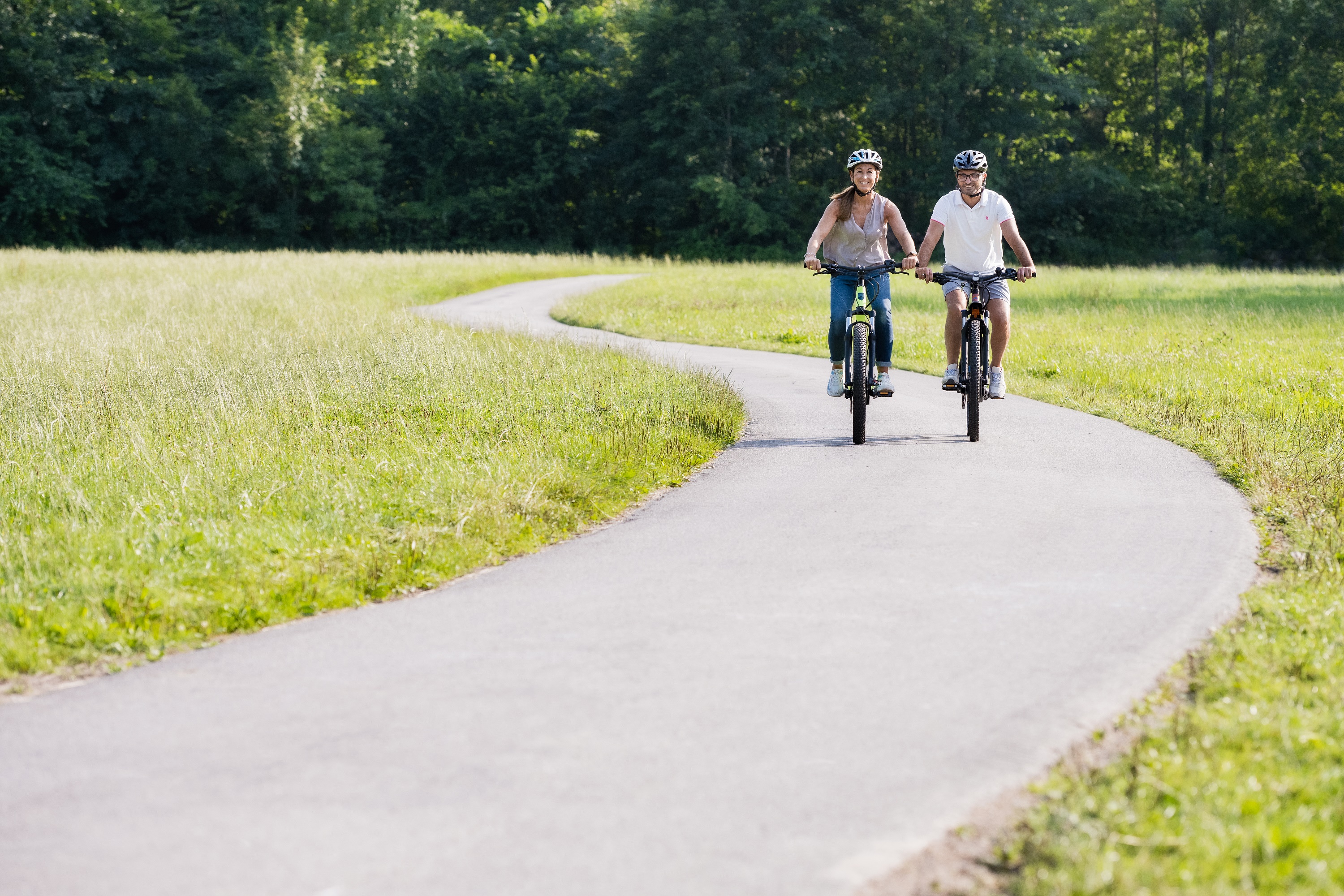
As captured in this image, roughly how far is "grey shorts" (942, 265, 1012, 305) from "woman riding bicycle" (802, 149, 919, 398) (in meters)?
0.39

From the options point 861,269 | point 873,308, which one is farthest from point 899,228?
point 873,308

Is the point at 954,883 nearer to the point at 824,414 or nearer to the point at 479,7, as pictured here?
the point at 824,414

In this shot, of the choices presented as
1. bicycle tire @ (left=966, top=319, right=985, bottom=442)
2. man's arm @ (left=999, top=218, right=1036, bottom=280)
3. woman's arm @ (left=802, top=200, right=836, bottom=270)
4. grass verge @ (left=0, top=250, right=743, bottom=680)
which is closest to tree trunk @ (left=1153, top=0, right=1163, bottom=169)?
grass verge @ (left=0, top=250, right=743, bottom=680)

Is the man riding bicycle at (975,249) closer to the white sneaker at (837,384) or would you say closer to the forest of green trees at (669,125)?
the white sneaker at (837,384)

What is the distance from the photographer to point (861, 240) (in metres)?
9.95

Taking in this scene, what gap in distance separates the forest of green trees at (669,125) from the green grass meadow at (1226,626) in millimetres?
36224

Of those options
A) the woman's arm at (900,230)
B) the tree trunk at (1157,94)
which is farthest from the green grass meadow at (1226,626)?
the tree trunk at (1157,94)

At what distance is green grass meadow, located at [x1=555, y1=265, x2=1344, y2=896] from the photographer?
3113 mm

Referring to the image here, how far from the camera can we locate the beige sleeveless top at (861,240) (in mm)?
9945

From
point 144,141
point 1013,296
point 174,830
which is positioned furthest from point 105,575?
point 144,141

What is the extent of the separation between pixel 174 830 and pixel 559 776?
40.4 inches

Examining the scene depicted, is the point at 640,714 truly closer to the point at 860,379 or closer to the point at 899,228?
the point at 860,379

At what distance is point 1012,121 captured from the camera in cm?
5791

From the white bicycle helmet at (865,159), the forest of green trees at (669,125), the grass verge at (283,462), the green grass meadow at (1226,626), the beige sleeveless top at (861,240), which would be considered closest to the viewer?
the green grass meadow at (1226,626)
